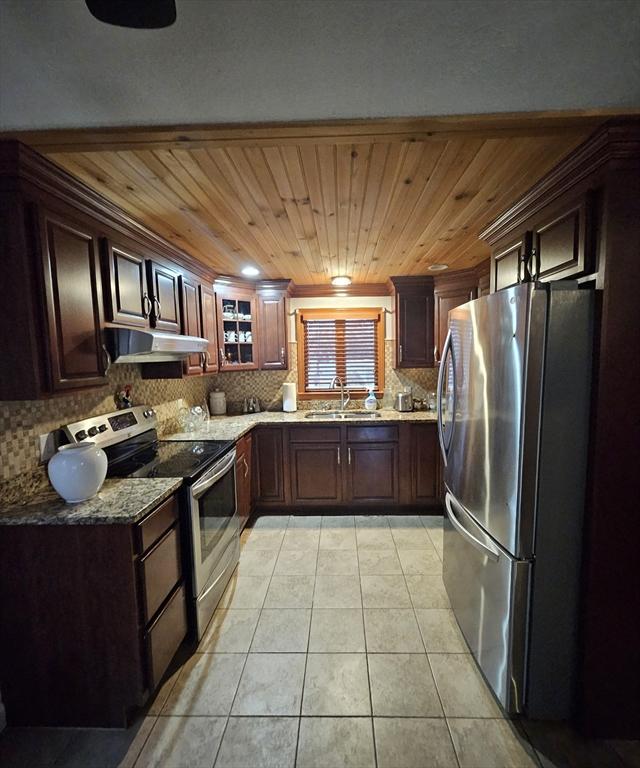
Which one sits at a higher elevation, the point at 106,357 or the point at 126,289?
the point at 126,289

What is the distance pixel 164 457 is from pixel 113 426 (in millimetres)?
352

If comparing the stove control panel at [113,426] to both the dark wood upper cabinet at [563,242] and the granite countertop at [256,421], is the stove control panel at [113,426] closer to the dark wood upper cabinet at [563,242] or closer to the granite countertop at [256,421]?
the granite countertop at [256,421]

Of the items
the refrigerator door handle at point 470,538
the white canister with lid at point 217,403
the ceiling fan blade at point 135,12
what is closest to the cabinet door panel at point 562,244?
the refrigerator door handle at point 470,538

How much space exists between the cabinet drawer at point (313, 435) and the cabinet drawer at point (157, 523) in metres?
1.56

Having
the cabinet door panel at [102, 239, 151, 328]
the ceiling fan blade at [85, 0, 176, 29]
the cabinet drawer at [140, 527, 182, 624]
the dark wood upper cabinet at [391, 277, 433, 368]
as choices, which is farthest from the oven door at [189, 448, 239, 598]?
the dark wood upper cabinet at [391, 277, 433, 368]

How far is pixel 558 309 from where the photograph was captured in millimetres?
1224

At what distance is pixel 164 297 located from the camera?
2.29 m

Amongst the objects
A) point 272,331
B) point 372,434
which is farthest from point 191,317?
point 372,434

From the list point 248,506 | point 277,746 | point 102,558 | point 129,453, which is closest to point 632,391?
point 277,746

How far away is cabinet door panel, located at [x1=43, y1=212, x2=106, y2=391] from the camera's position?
1.37m

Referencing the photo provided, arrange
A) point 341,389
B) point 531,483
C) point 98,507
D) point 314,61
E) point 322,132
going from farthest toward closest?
point 341,389
point 98,507
point 531,483
point 322,132
point 314,61

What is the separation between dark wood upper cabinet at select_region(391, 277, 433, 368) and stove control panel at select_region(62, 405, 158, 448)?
2315mm

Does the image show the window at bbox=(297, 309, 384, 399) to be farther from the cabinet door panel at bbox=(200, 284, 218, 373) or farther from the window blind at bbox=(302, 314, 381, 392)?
the cabinet door panel at bbox=(200, 284, 218, 373)

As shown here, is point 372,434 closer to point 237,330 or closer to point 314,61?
point 237,330
